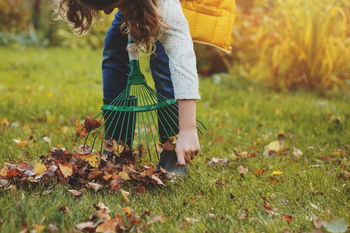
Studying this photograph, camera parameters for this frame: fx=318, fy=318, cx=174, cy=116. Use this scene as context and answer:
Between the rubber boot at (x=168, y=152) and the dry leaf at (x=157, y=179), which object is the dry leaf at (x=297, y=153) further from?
the dry leaf at (x=157, y=179)

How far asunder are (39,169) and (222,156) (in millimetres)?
1097

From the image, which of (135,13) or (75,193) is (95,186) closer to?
(75,193)

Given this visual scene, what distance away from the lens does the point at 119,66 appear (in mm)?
1787

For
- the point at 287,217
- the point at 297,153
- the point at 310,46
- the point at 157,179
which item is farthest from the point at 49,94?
the point at 310,46

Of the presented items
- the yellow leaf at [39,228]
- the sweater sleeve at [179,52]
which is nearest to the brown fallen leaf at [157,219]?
the yellow leaf at [39,228]

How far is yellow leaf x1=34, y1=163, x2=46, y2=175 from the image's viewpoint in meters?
1.53

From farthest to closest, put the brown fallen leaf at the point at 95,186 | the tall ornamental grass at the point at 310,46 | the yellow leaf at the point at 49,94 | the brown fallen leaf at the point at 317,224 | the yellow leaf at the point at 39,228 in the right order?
the tall ornamental grass at the point at 310,46
the yellow leaf at the point at 49,94
the brown fallen leaf at the point at 95,186
the brown fallen leaf at the point at 317,224
the yellow leaf at the point at 39,228

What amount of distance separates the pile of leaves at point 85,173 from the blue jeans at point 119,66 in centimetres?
34

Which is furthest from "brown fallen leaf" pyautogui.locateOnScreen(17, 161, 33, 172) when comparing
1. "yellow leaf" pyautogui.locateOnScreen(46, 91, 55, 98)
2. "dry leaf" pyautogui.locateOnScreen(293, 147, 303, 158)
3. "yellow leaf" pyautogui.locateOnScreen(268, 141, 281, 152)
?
"yellow leaf" pyautogui.locateOnScreen(46, 91, 55, 98)

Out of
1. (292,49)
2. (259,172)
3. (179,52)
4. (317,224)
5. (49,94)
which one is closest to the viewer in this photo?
(317,224)

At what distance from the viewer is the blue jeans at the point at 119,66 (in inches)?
63.9

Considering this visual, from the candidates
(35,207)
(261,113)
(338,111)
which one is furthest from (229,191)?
(338,111)

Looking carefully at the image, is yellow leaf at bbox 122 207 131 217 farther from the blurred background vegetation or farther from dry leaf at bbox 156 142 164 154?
the blurred background vegetation

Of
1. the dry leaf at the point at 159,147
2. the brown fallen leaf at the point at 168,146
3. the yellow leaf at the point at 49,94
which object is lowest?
the yellow leaf at the point at 49,94
